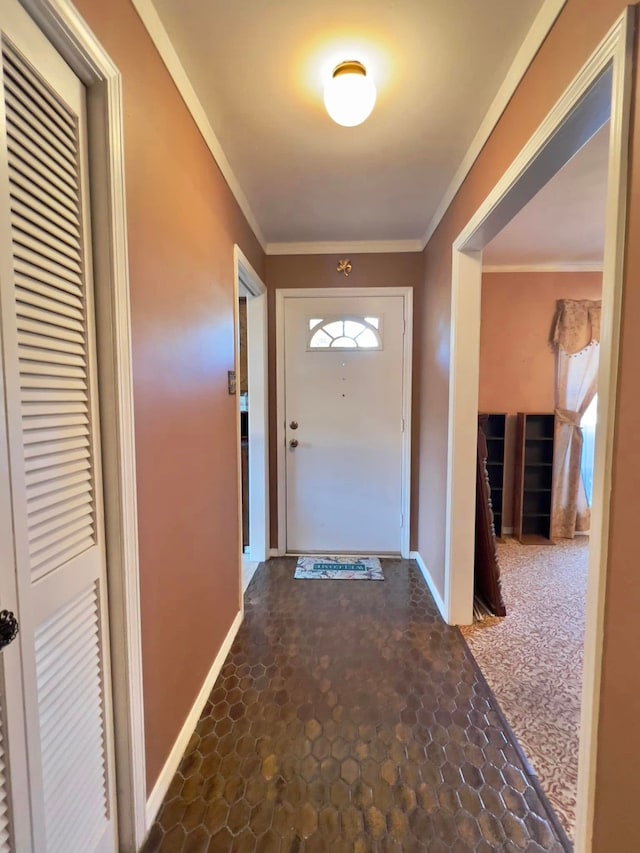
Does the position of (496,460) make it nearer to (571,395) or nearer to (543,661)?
(571,395)

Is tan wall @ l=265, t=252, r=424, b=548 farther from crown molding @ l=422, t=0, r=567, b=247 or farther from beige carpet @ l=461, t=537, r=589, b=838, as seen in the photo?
beige carpet @ l=461, t=537, r=589, b=838

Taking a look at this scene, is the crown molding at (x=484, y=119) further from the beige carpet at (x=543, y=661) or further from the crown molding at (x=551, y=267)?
the beige carpet at (x=543, y=661)

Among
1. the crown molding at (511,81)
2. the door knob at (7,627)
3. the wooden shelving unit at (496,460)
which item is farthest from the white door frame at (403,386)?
the door knob at (7,627)

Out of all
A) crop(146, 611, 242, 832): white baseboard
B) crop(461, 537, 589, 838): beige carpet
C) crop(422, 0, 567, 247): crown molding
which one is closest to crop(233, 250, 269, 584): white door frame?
crop(146, 611, 242, 832): white baseboard

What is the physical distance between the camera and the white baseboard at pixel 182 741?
1.13m

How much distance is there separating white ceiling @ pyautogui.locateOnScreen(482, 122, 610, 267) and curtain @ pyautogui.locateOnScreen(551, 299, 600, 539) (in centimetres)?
46

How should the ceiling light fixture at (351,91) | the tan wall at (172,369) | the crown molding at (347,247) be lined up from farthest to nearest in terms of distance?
the crown molding at (347,247) < the ceiling light fixture at (351,91) < the tan wall at (172,369)

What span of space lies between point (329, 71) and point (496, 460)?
10.1 ft

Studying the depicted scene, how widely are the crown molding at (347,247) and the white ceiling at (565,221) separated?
0.69 meters

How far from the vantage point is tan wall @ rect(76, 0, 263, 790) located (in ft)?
3.44

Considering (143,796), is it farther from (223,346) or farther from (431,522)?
(431,522)

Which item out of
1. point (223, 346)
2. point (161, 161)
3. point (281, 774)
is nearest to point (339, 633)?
point (281, 774)

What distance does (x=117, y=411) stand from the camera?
0.96 meters

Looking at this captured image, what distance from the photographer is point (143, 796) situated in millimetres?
1068
